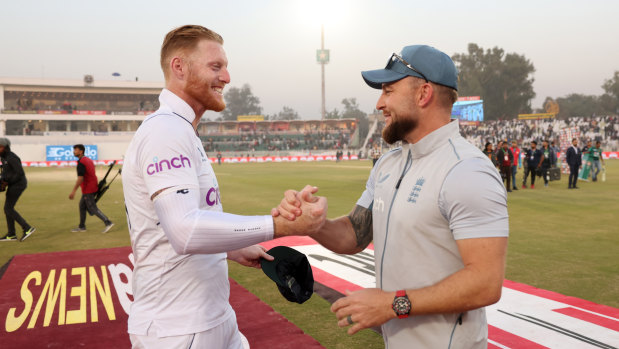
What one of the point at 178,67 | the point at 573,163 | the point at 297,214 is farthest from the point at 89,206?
the point at 573,163

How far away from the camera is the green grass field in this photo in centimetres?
598

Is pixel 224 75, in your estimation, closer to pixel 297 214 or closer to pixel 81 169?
pixel 297 214

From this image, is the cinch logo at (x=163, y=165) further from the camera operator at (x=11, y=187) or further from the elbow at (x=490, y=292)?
the camera operator at (x=11, y=187)

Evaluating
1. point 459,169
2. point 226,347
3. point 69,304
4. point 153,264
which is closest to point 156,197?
point 153,264

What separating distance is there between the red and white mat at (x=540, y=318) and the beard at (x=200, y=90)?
371 centimetres

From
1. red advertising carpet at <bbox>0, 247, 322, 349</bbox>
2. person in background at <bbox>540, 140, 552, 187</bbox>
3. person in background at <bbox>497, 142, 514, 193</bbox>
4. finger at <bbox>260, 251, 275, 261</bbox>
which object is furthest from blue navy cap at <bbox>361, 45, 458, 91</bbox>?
person in background at <bbox>540, 140, 552, 187</bbox>

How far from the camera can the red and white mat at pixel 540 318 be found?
4.72 m

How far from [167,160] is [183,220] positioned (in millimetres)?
290

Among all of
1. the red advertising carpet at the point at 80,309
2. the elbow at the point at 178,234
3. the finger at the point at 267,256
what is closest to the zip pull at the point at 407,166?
the finger at the point at 267,256

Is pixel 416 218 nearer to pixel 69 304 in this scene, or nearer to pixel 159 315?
pixel 159 315

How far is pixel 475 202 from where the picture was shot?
1.91 metres

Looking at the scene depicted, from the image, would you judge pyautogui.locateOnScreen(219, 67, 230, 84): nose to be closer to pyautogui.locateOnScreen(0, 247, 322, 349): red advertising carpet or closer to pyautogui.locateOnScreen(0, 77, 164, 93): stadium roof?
pyautogui.locateOnScreen(0, 247, 322, 349): red advertising carpet

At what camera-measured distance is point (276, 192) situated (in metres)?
19.4

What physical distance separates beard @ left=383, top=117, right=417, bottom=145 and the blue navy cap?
202 millimetres
